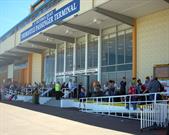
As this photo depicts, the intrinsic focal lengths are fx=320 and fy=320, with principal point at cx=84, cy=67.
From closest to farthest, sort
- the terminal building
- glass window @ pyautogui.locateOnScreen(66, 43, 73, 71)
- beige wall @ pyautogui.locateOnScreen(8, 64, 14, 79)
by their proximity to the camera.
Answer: the terminal building
glass window @ pyautogui.locateOnScreen(66, 43, 73, 71)
beige wall @ pyautogui.locateOnScreen(8, 64, 14, 79)

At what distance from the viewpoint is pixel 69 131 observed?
10.4 m

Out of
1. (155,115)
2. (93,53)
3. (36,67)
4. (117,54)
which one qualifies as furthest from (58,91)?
(36,67)

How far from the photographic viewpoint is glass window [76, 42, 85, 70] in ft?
90.1

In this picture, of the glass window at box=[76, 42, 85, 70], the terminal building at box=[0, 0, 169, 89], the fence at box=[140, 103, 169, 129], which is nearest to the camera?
the fence at box=[140, 103, 169, 129]

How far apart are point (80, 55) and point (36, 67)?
35.7 ft

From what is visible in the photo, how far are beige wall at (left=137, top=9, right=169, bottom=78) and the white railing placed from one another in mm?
3688

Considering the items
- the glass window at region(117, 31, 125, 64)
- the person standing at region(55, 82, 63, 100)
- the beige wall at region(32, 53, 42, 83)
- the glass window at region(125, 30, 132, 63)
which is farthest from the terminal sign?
the person standing at region(55, 82, 63, 100)

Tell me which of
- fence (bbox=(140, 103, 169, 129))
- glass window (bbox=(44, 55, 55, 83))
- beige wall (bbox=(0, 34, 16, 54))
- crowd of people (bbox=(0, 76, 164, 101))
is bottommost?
fence (bbox=(140, 103, 169, 129))

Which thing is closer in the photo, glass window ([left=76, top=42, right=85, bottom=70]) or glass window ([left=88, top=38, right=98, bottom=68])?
glass window ([left=88, top=38, right=98, bottom=68])

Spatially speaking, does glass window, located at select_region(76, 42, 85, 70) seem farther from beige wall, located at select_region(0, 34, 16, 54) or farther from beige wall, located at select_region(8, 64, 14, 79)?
beige wall, located at select_region(8, 64, 14, 79)

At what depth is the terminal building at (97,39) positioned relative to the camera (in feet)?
61.8

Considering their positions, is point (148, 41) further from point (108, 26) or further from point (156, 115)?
point (156, 115)

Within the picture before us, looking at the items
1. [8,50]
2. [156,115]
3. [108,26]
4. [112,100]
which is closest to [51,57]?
[8,50]

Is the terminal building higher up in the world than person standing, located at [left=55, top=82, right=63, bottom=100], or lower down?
higher up
